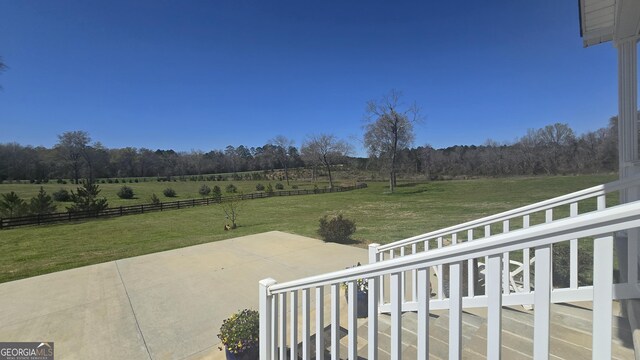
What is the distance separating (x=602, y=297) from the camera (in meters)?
0.90

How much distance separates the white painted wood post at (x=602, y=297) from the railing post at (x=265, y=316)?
196 centimetres

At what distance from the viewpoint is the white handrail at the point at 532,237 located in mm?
835

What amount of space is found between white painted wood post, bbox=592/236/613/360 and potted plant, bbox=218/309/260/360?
2.69m

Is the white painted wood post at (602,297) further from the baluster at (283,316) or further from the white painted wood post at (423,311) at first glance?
the baluster at (283,316)

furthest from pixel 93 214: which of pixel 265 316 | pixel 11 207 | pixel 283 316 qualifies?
pixel 283 316

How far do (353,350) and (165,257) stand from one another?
7385 millimetres

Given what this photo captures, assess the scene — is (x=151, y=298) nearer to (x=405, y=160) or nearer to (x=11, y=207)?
(x=11, y=207)

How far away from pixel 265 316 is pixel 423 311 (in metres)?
1.57

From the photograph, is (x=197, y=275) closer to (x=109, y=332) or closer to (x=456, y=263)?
(x=109, y=332)

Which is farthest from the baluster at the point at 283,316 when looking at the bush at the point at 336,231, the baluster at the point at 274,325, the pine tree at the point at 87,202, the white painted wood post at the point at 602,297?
the pine tree at the point at 87,202

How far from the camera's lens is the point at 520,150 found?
41.1m

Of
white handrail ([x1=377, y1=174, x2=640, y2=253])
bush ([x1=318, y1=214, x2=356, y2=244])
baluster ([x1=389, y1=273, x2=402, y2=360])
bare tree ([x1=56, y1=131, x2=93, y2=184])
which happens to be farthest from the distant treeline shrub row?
baluster ([x1=389, y1=273, x2=402, y2=360])

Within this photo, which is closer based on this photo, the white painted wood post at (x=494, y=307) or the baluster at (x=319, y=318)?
the white painted wood post at (x=494, y=307)

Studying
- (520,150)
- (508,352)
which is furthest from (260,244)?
(520,150)
